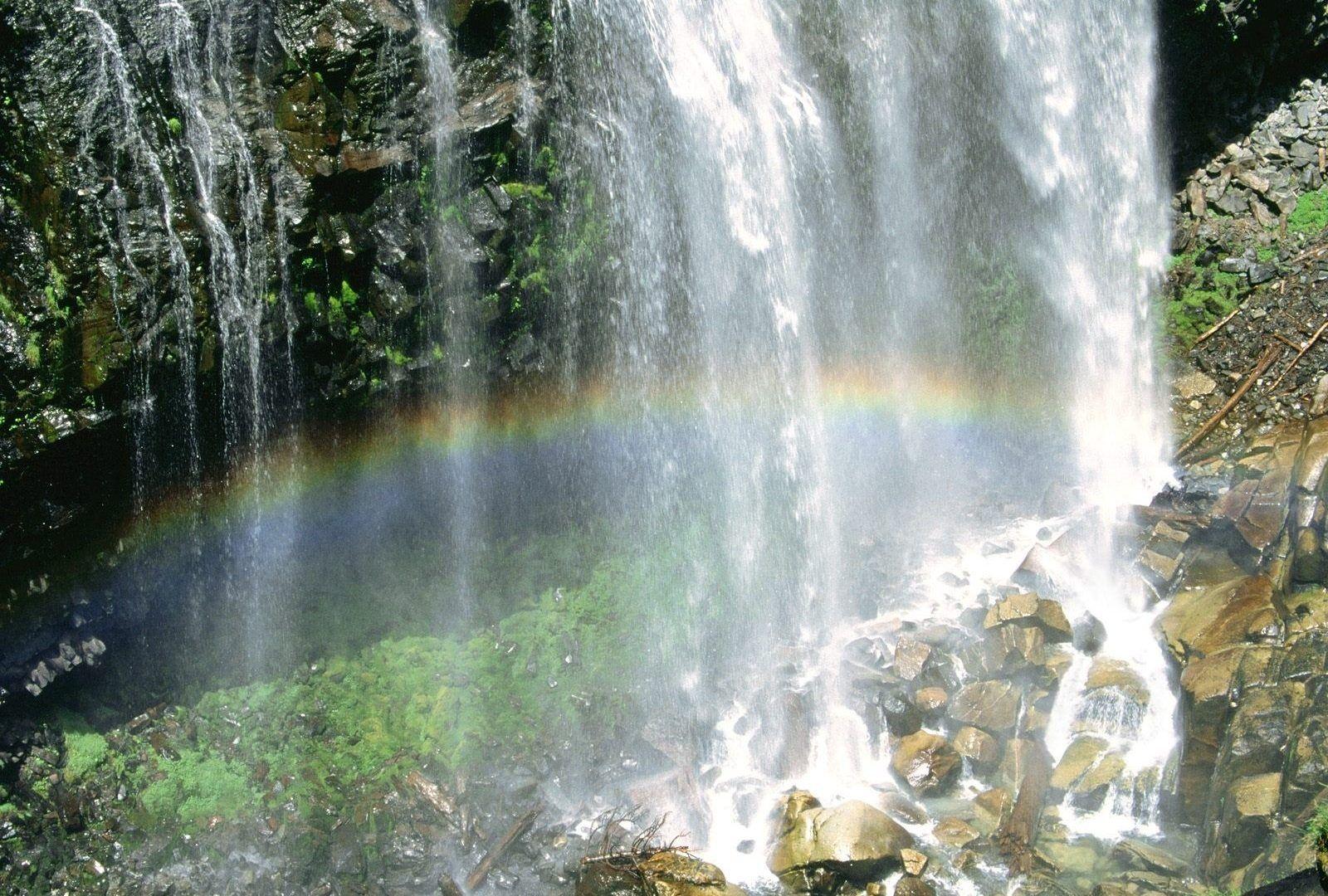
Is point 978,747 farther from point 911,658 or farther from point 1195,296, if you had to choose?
point 1195,296

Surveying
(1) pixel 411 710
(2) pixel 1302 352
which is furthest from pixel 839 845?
(2) pixel 1302 352

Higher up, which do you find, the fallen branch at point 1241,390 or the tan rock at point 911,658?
the fallen branch at point 1241,390

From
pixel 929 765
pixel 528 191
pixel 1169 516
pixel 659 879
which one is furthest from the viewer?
pixel 1169 516

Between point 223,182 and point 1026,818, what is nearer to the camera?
point 223,182

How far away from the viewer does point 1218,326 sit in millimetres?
14828

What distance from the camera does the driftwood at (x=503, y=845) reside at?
981cm

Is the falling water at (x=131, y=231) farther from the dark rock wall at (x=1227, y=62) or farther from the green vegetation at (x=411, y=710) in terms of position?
the dark rock wall at (x=1227, y=62)

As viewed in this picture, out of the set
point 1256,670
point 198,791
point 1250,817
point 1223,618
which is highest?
point 1223,618

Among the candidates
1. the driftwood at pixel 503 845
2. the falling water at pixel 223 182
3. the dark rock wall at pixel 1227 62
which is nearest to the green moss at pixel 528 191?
the falling water at pixel 223 182

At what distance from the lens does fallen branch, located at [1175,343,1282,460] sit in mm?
14117

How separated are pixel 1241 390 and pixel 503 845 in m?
11.3

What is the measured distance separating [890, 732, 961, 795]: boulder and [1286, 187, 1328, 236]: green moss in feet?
31.4

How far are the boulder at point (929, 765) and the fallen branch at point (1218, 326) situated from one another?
787 cm

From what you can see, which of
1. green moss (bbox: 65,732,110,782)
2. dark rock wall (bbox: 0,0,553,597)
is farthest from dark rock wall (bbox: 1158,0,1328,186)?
green moss (bbox: 65,732,110,782)
